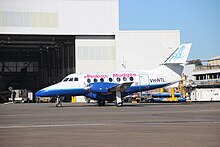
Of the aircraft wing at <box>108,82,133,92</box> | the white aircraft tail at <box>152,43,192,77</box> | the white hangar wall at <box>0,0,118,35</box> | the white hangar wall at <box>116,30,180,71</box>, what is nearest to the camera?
the aircraft wing at <box>108,82,133,92</box>

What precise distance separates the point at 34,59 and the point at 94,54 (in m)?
29.3

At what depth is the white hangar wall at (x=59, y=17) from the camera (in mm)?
51375

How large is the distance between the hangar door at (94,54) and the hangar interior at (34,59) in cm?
238

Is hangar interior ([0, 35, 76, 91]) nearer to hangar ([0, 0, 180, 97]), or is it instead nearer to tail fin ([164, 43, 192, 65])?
hangar ([0, 0, 180, 97])

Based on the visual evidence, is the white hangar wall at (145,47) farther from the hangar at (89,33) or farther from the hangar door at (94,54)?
the hangar door at (94,54)

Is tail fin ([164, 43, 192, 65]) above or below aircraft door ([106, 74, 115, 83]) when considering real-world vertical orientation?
above

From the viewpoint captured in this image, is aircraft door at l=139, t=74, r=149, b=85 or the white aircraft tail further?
the white aircraft tail

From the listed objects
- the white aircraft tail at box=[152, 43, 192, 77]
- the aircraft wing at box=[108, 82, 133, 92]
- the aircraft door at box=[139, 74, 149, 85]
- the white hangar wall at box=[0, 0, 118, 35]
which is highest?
the white hangar wall at box=[0, 0, 118, 35]

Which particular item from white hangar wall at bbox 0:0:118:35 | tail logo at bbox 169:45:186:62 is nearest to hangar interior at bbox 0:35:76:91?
white hangar wall at bbox 0:0:118:35

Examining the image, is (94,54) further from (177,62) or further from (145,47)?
(177,62)

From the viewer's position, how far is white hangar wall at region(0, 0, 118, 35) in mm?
51375

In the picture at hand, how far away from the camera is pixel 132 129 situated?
47.0 ft

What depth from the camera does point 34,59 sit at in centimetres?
8075

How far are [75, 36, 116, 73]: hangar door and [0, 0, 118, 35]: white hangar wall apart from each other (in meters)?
1.14
